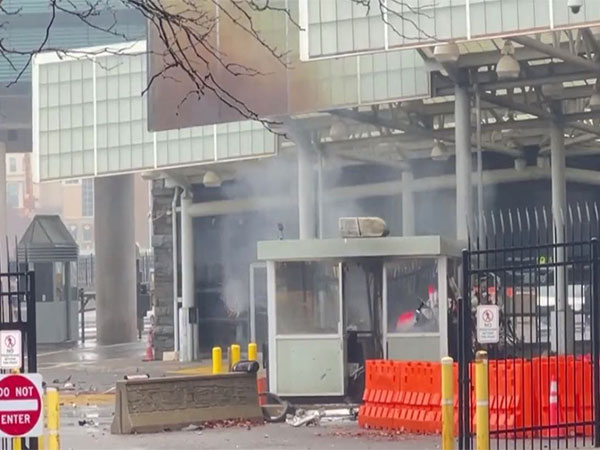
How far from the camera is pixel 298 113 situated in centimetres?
2592

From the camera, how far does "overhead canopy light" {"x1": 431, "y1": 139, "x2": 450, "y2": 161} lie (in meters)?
31.7

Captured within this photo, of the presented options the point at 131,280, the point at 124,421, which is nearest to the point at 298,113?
the point at 124,421

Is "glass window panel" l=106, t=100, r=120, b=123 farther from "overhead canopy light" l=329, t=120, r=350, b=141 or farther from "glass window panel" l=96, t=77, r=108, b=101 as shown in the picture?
"overhead canopy light" l=329, t=120, r=350, b=141

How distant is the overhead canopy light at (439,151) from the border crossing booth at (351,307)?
33.9 feet

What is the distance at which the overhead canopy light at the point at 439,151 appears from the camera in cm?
3170

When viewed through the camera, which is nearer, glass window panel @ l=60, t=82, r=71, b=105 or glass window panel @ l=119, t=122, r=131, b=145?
glass window panel @ l=119, t=122, r=131, b=145

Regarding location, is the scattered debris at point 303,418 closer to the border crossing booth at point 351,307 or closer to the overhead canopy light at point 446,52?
the border crossing booth at point 351,307

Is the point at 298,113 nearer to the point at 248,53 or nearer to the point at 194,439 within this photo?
the point at 248,53

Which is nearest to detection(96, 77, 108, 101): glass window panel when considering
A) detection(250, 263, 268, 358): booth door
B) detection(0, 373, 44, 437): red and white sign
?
detection(250, 263, 268, 358): booth door

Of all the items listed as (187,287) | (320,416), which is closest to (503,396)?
(320,416)

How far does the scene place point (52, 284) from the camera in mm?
41594

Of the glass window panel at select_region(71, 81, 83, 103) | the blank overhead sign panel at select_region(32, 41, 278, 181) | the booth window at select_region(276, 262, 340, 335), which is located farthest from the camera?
the glass window panel at select_region(71, 81, 83, 103)

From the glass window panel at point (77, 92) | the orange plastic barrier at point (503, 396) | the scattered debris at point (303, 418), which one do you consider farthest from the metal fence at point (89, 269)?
the orange plastic barrier at point (503, 396)

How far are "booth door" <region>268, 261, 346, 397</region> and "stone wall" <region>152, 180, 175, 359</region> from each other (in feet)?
46.0
